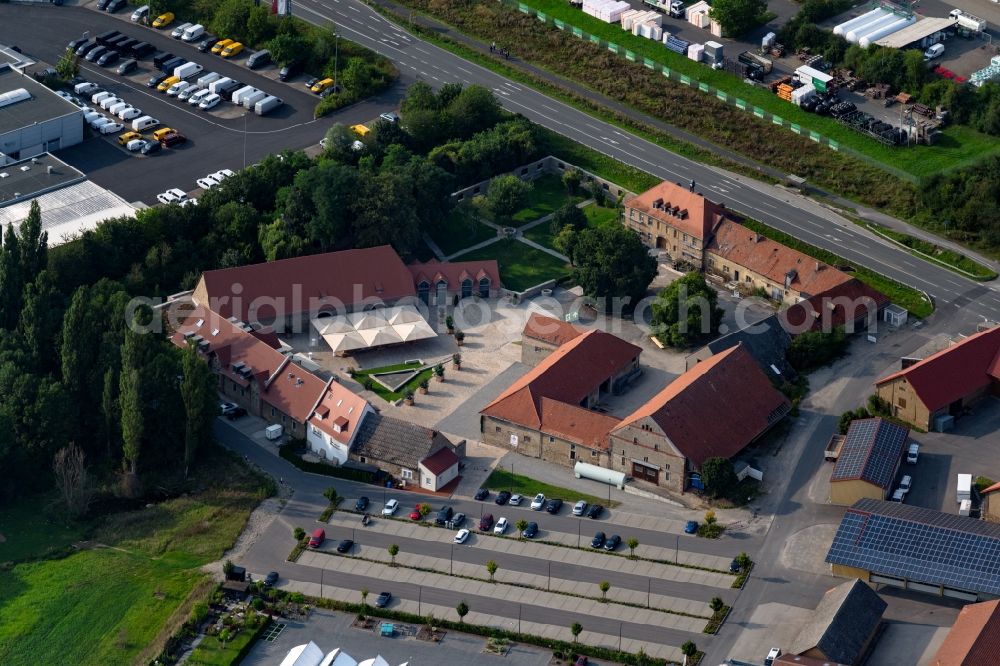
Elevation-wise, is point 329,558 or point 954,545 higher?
point 954,545

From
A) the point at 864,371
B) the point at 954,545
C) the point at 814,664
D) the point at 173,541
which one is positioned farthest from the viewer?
the point at 864,371

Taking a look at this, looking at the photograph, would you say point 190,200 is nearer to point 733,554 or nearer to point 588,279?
point 588,279

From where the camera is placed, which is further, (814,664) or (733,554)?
(733,554)

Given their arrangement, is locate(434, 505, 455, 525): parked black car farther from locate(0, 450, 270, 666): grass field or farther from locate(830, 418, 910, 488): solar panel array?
locate(830, 418, 910, 488): solar panel array

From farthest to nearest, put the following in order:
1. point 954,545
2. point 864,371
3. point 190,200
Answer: point 190,200, point 864,371, point 954,545

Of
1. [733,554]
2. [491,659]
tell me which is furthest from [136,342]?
[733,554]

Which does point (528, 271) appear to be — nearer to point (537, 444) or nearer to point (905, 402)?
point (537, 444)
